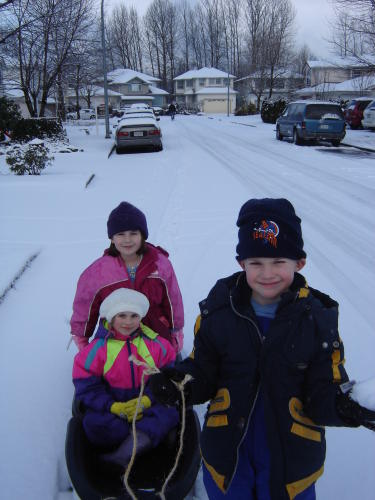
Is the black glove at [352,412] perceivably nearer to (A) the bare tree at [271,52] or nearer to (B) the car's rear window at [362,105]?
(B) the car's rear window at [362,105]

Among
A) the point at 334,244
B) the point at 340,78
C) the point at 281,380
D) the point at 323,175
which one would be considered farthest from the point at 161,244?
the point at 340,78

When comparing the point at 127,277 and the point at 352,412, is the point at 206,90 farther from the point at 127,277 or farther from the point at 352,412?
the point at 352,412

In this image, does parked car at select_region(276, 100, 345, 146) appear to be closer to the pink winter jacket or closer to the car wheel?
the car wheel

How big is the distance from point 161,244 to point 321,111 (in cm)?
1236

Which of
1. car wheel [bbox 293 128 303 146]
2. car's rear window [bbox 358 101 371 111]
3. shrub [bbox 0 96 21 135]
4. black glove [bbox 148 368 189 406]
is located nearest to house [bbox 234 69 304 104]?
car's rear window [bbox 358 101 371 111]

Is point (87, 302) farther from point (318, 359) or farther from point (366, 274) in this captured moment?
point (366, 274)

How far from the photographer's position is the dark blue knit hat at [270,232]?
1.67 meters

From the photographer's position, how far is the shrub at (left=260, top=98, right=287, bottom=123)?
3067 centimetres

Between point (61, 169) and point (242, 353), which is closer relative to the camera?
point (242, 353)

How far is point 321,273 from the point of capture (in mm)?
4973

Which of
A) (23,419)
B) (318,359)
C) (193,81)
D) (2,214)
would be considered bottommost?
(23,419)

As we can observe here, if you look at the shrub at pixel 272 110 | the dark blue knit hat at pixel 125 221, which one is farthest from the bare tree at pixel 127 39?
the dark blue knit hat at pixel 125 221

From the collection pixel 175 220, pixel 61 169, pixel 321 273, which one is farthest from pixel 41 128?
pixel 321 273

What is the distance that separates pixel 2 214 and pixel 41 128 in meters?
12.4
